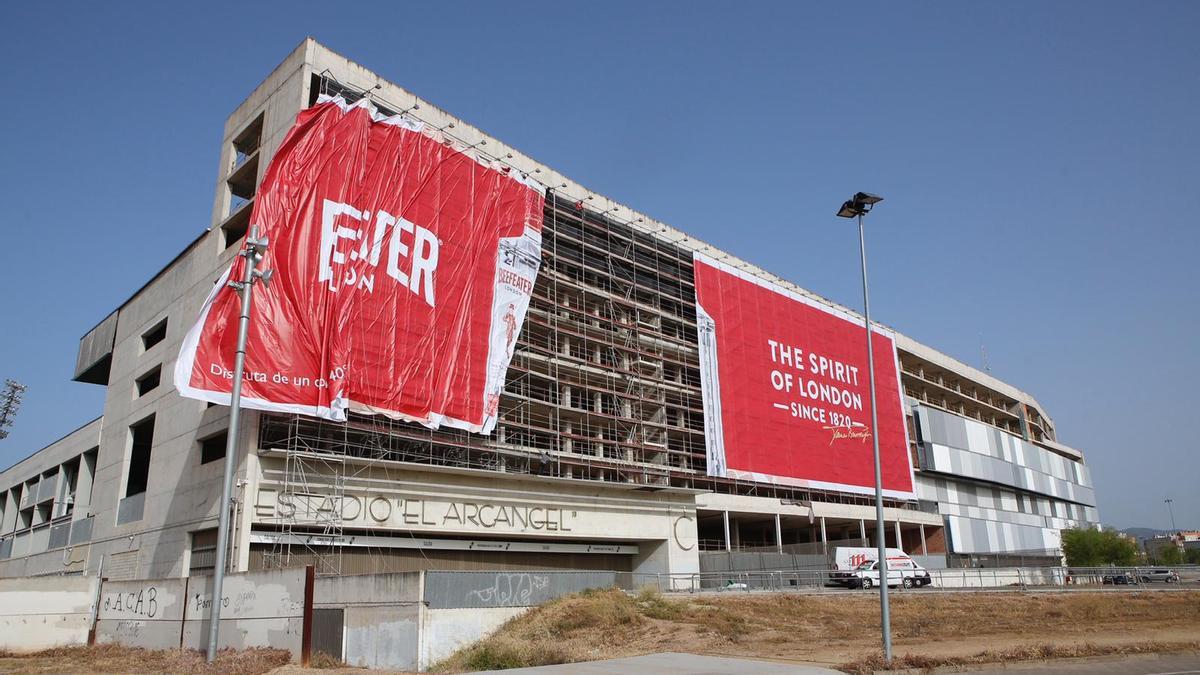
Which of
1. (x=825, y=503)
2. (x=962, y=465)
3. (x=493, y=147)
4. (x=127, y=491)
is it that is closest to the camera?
(x=127, y=491)

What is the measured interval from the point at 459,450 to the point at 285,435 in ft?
27.1

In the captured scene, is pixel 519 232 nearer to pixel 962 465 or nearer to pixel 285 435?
pixel 285 435

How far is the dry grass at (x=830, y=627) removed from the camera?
20.5 m

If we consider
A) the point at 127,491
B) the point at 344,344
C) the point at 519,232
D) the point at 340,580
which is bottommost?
the point at 340,580

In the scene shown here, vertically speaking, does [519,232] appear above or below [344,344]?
above

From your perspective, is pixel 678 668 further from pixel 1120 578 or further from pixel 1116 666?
pixel 1120 578

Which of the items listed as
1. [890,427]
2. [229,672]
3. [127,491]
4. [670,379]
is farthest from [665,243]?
[229,672]

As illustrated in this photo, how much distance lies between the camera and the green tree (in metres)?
84.6

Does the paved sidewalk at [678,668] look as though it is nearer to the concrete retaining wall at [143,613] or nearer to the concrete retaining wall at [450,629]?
the concrete retaining wall at [450,629]

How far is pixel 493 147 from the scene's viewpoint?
146 ft

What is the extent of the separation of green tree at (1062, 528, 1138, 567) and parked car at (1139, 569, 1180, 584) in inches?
1413

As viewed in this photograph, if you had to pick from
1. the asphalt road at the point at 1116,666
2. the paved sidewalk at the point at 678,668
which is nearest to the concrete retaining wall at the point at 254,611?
the paved sidewalk at the point at 678,668

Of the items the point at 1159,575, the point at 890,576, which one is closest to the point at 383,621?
the point at 890,576

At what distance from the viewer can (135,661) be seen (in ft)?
76.6
